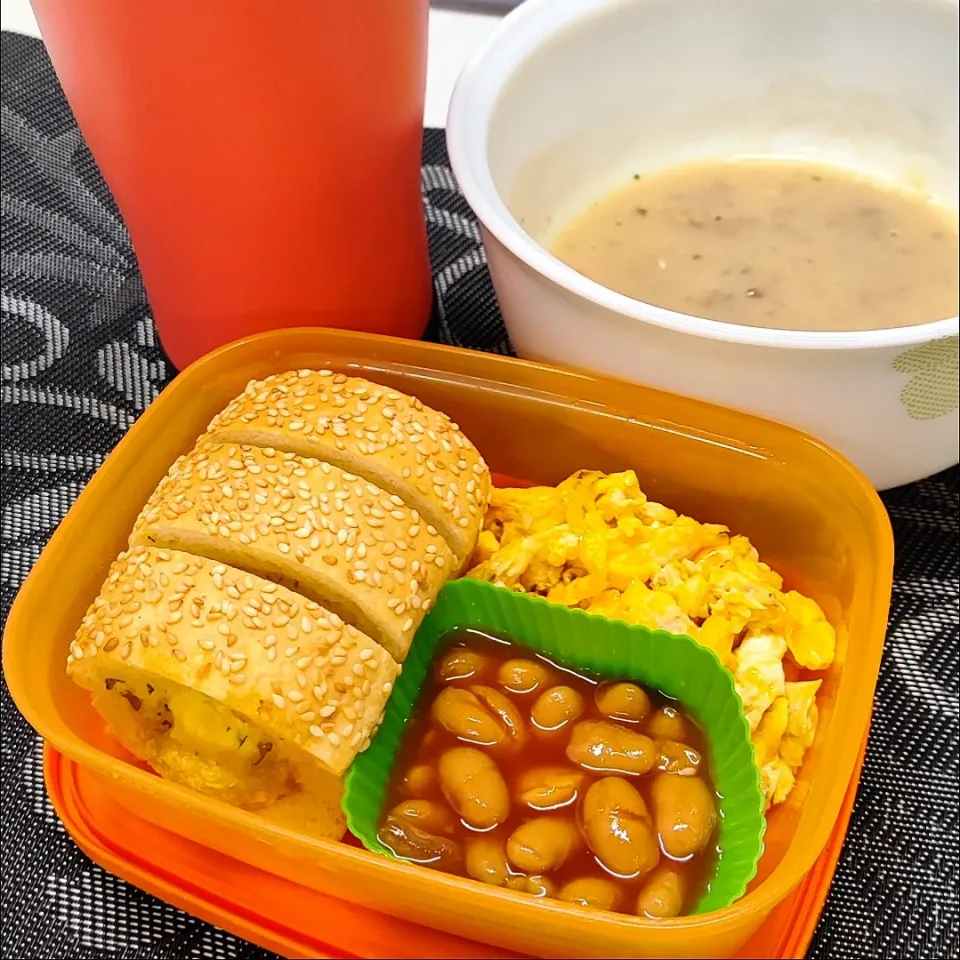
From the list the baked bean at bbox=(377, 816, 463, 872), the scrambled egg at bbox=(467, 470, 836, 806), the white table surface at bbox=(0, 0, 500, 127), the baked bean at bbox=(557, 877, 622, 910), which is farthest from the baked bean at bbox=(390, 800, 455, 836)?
the white table surface at bbox=(0, 0, 500, 127)

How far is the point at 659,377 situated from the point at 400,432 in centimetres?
28

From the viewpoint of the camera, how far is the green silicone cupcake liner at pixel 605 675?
0.87 meters

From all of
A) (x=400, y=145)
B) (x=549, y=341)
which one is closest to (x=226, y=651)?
(x=549, y=341)

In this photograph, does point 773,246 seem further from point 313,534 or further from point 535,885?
point 535,885

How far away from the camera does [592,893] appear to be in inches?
32.8

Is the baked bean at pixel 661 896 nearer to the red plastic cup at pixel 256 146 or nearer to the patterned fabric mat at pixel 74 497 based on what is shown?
the patterned fabric mat at pixel 74 497

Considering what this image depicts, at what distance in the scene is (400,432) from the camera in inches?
41.0

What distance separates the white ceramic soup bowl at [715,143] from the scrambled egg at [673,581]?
15 cm

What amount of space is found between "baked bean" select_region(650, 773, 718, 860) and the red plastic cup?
0.67 m

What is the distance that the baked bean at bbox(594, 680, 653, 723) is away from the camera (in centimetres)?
97

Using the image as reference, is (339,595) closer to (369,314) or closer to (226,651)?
(226,651)

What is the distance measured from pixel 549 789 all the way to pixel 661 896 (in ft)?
0.44

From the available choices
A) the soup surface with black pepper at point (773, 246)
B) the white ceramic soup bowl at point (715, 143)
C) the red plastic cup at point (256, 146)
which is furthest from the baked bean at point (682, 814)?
the red plastic cup at point (256, 146)

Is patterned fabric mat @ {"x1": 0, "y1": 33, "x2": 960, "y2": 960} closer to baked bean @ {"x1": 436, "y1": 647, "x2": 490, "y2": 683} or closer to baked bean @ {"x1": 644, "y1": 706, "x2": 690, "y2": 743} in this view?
baked bean @ {"x1": 644, "y1": 706, "x2": 690, "y2": 743}
